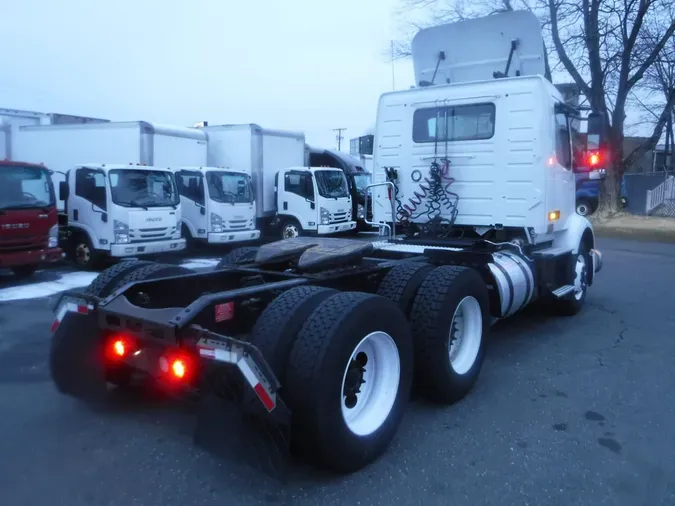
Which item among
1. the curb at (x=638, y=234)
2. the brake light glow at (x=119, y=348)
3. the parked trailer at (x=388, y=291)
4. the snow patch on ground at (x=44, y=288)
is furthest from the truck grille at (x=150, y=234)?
the curb at (x=638, y=234)

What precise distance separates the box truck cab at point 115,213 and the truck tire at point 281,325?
923cm

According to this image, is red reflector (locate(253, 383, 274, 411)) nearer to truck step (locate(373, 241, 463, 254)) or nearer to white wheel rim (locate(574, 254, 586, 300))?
truck step (locate(373, 241, 463, 254))

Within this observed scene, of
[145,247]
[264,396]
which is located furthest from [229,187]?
[264,396]

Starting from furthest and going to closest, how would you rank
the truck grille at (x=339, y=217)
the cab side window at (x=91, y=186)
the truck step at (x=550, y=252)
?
the truck grille at (x=339, y=217), the cab side window at (x=91, y=186), the truck step at (x=550, y=252)

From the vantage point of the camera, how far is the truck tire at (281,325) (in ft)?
Answer: 11.7

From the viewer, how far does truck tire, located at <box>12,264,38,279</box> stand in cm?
1111

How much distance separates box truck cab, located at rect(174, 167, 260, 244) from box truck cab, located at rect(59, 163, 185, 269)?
214 cm

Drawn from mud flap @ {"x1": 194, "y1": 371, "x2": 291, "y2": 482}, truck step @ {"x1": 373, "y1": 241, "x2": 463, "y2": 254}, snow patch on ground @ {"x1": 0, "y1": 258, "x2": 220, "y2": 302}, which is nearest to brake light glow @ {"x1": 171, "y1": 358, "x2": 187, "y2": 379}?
mud flap @ {"x1": 194, "y1": 371, "x2": 291, "y2": 482}

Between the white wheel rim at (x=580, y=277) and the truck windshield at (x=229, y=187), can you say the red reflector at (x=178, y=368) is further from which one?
the truck windshield at (x=229, y=187)

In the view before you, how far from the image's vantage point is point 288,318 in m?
3.69

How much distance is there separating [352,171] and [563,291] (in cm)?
1475

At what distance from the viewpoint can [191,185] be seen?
15.8 m

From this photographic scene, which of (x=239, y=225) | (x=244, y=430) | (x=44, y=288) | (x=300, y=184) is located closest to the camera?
(x=244, y=430)

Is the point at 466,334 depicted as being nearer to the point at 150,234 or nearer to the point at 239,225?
the point at 150,234
